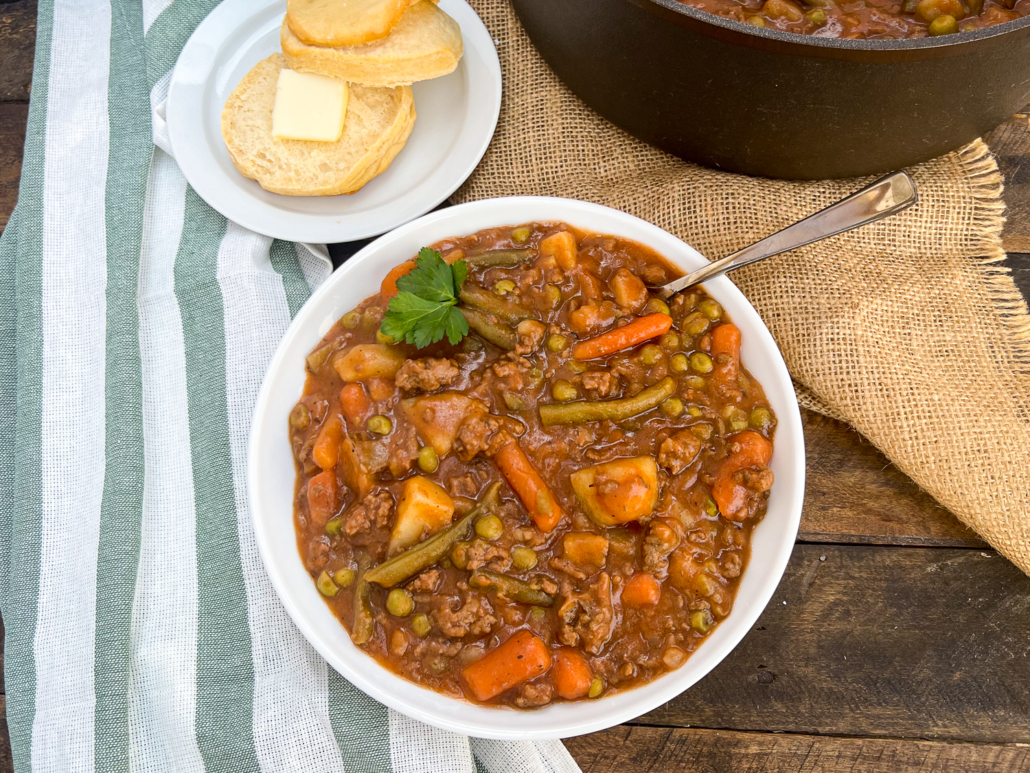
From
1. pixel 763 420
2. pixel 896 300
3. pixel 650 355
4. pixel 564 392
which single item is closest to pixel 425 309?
pixel 564 392

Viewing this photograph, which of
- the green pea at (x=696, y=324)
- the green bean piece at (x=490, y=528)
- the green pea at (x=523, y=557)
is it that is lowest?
the green pea at (x=523, y=557)

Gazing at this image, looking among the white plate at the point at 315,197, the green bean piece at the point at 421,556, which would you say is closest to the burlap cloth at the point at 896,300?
the white plate at the point at 315,197

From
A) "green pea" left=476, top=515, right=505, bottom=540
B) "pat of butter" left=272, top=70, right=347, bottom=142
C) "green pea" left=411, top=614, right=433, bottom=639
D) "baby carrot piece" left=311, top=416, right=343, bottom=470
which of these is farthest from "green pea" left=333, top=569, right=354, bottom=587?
"pat of butter" left=272, top=70, right=347, bottom=142

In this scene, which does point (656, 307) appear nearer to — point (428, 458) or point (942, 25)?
point (428, 458)

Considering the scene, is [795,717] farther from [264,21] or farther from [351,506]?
[264,21]

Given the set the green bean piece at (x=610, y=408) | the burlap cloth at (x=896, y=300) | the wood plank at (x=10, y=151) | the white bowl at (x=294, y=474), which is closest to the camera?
the white bowl at (x=294, y=474)

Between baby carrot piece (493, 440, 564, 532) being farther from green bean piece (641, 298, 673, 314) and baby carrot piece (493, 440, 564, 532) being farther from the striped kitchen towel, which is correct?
the striped kitchen towel

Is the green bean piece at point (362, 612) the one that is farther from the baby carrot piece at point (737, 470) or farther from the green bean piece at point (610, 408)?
the baby carrot piece at point (737, 470)

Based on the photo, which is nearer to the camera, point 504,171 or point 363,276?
point 363,276

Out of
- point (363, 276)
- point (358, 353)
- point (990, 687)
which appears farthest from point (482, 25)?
point (990, 687)
